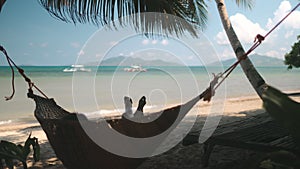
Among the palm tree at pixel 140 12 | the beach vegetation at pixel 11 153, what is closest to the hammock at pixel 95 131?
the beach vegetation at pixel 11 153

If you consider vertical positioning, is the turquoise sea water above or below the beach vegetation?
below

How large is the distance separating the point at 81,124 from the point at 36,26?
2961cm

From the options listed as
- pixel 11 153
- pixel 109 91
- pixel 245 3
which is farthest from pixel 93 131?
pixel 109 91

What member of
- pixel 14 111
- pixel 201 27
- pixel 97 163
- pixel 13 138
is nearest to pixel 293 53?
pixel 201 27

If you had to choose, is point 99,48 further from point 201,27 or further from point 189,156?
point 201,27

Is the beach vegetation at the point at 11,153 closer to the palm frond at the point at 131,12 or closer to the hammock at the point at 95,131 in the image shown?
the hammock at the point at 95,131

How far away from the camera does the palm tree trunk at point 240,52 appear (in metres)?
2.46

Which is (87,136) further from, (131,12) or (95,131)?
(131,12)

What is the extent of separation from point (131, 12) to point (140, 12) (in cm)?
10

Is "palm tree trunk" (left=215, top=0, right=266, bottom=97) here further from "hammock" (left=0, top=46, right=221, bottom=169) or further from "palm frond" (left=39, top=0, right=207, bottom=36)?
"hammock" (left=0, top=46, right=221, bottom=169)

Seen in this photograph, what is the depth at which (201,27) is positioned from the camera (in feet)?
12.5

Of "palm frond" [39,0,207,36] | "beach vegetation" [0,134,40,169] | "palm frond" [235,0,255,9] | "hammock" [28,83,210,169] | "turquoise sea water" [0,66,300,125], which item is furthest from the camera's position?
"turquoise sea water" [0,66,300,125]

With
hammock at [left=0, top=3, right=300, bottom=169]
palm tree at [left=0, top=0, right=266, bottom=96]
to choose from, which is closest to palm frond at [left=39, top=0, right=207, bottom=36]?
palm tree at [left=0, top=0, right=266, bottom=96]

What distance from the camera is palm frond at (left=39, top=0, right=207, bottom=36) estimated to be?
102 inches
